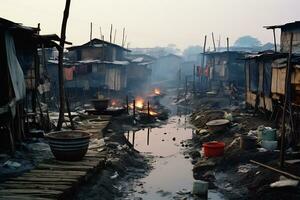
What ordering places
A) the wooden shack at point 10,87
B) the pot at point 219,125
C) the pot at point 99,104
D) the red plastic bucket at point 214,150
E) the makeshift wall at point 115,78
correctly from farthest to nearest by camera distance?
the makeshift wall at point 115,78, the pot at point 99,104, the pot at point 219,125, the red plastic bucket at point 214,150, the wooden shack at point 10,87

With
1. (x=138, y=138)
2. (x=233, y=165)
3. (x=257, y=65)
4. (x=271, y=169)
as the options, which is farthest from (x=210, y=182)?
(x=257, y=65)

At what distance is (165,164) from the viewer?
15742mm

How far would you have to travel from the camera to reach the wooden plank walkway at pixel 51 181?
7648 mm

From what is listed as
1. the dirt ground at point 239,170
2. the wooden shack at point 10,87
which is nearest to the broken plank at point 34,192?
the wooden shack at point 10,87

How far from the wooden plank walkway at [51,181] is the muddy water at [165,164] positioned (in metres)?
2.11

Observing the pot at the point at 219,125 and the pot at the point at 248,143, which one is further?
the pot at the point at 219,125

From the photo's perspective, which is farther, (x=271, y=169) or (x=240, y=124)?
(x=240, y=124)

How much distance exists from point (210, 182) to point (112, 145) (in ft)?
16.9

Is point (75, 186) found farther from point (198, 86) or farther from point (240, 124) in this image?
point (198, 86)

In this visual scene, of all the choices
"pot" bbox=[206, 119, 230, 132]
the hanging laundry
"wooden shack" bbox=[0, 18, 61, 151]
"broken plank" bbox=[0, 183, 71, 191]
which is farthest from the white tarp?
the hanging laundry

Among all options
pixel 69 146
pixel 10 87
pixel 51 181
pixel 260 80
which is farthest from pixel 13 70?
pixel 260 80

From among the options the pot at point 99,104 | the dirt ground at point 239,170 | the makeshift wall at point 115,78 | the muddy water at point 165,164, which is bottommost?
the muddy water at point 165,164

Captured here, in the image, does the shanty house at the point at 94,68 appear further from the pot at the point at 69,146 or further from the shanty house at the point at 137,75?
A: the pot at the point at 69,146

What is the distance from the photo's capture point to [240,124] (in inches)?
789
